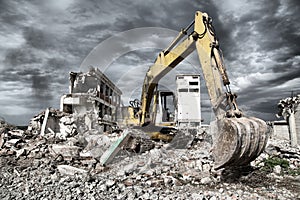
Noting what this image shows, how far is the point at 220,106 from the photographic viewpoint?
4078mm

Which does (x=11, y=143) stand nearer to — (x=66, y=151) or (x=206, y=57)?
(x=66, y=151)

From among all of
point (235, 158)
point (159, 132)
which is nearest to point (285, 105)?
point (159, 132)

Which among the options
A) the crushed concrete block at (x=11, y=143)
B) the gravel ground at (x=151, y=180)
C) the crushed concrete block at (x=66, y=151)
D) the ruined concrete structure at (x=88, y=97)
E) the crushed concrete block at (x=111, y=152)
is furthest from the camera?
the ruined concrete structure at (x=88, y=97)

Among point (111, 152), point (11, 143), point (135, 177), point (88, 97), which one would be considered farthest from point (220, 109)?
point (88, 97)

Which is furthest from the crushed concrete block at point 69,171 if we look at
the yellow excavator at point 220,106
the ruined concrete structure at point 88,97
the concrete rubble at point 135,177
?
the ruined concrete structure at point 88,97

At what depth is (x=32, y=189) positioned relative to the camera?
153 inches

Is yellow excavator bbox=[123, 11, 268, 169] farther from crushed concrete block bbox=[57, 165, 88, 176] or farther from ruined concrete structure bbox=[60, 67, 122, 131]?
ruined concrete structure bbox=[60, 67, 122, 131]

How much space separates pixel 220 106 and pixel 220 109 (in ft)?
0.18

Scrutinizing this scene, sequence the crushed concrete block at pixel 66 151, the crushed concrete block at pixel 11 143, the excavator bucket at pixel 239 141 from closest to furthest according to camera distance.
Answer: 1. the excavator bucket at pixel 239 141
2. the crushed concrete block at pixel 66 151
3. the crushed concrete block at pixel 11 143

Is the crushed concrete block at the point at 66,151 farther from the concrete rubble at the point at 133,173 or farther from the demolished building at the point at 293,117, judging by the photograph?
the demolished building at the point at 293,117

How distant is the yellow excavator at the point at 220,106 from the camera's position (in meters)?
3.31

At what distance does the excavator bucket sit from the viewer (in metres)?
3.27

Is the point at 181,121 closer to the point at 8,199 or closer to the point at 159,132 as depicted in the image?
the point at 159,132

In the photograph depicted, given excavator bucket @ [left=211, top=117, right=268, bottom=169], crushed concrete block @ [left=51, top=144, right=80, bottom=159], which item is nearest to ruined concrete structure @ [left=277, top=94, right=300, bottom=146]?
excavator bucket @ [left=211, top=117, right=268, bottom=169]
